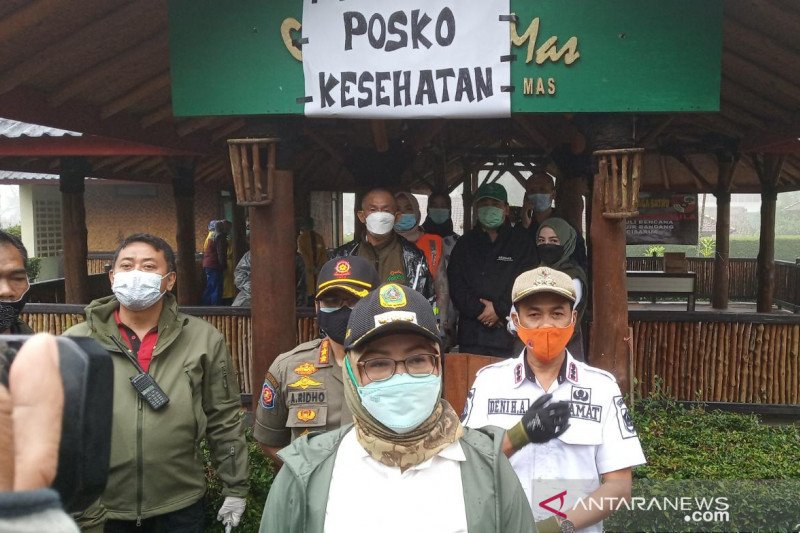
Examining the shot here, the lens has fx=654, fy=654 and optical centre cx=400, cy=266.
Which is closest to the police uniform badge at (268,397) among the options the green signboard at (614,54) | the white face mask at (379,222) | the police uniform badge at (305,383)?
the police uniform badge at (305,383)

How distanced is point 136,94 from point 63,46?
1309mm

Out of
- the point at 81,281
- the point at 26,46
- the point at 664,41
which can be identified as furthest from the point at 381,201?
the point at 81,281

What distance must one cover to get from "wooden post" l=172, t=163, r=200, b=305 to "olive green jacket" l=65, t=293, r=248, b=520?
883cm

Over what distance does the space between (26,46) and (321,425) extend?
3358 millimetres

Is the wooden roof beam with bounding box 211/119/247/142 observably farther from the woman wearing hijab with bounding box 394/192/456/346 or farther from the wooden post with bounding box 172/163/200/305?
the woman wearing hijab with bounding box 394/192/456/346

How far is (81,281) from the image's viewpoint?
9.73 metres

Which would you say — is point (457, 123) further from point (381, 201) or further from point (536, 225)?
point (381, 201)

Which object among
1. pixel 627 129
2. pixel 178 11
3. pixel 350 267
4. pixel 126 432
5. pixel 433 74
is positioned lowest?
pixel 126 432

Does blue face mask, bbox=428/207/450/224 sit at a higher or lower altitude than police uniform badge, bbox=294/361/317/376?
higher

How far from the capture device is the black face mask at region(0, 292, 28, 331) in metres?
2.88

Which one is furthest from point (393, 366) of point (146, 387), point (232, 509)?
point (232, 509)

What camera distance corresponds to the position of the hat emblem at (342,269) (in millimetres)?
2924

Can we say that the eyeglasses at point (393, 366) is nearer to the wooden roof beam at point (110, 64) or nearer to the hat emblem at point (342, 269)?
the hat emblem at point (342, 269)


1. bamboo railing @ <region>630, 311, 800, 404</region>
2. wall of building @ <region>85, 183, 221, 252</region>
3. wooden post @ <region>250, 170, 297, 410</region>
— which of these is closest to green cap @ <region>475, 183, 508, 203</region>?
wooden post @ <region>250, 170, 297, 410</region>
